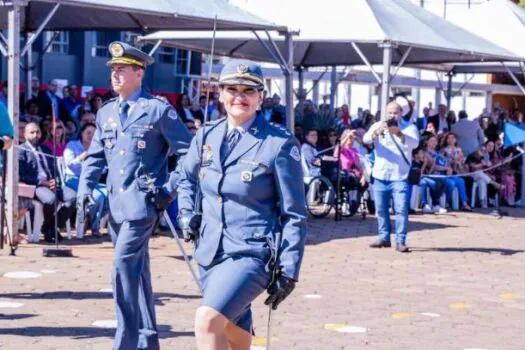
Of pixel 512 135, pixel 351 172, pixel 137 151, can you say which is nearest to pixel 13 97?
pixel 137 151

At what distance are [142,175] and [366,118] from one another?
17.4 m

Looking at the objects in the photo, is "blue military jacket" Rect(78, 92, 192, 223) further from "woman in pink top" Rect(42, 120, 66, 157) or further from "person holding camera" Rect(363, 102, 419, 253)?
"woman in pink top" Rect(42, 120, 66, 157)

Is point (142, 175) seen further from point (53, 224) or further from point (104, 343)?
point (53, 224)

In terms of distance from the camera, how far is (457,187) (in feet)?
72.7

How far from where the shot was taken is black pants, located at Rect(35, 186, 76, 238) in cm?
1398

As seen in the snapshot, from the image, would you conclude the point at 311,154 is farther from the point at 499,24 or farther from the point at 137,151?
the point at 137,151

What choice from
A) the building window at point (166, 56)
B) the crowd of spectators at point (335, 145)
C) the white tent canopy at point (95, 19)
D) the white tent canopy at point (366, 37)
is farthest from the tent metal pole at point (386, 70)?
the building window at point (166, 56)

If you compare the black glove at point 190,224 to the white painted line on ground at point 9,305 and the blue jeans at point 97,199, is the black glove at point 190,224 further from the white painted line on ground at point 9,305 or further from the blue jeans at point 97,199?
the blue jeans at point 97,199

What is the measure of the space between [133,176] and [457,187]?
50.3ft

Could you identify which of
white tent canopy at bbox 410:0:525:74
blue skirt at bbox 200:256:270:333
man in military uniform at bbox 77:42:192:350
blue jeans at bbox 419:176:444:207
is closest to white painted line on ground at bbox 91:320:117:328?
man in military uniform at bbox 77:42:192:350

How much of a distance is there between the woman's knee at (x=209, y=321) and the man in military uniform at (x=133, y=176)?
1.91 metres

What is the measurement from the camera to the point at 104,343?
8133 millimetres

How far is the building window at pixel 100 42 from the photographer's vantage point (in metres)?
31.6

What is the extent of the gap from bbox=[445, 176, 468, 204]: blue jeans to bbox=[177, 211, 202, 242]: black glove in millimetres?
16351
